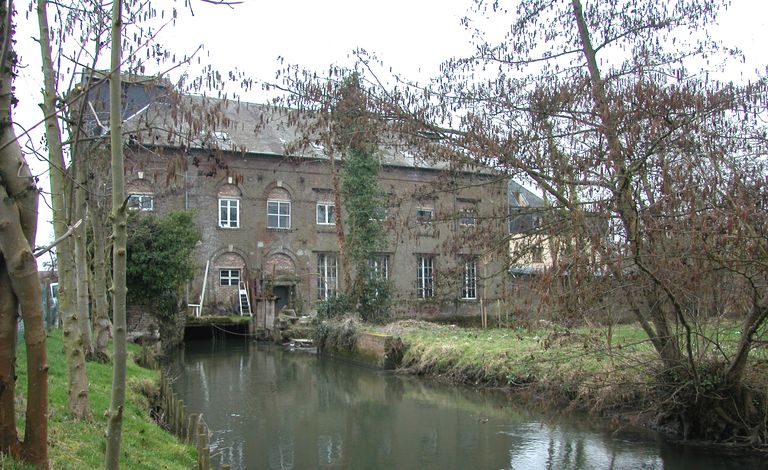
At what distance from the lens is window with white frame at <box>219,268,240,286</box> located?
2712cm

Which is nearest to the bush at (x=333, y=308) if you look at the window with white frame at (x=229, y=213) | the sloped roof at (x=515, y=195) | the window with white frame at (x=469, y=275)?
the window with white frame at (x=229, y=213)

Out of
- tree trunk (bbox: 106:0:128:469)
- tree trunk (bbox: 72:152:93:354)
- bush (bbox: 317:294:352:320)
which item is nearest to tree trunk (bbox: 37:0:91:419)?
tree trunk (bbox: 72:152:93:354)

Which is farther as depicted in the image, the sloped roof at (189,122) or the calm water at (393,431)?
the calm water at (393,431)

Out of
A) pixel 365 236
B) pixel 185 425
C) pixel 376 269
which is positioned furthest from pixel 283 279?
pixel 185 425

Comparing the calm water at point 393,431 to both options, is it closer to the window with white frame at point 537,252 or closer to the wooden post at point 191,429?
the wooden post at point 191,429

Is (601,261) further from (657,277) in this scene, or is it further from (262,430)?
(262,430)

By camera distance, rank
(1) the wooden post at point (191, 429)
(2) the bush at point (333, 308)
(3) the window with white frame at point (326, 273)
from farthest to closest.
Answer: (3) the window with white frame at point (326, 273) → (2) the bush at point (333, 308) → (1) the wooden post at point (191, 429)

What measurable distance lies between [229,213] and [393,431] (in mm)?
18232

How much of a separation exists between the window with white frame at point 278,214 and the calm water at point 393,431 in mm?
12421

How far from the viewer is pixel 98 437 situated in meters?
6.38

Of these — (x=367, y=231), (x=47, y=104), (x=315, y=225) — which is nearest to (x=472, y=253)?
(x=47, y=104)

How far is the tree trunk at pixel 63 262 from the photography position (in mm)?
6051

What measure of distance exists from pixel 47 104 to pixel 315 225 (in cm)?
2296

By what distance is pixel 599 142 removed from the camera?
789 cm
